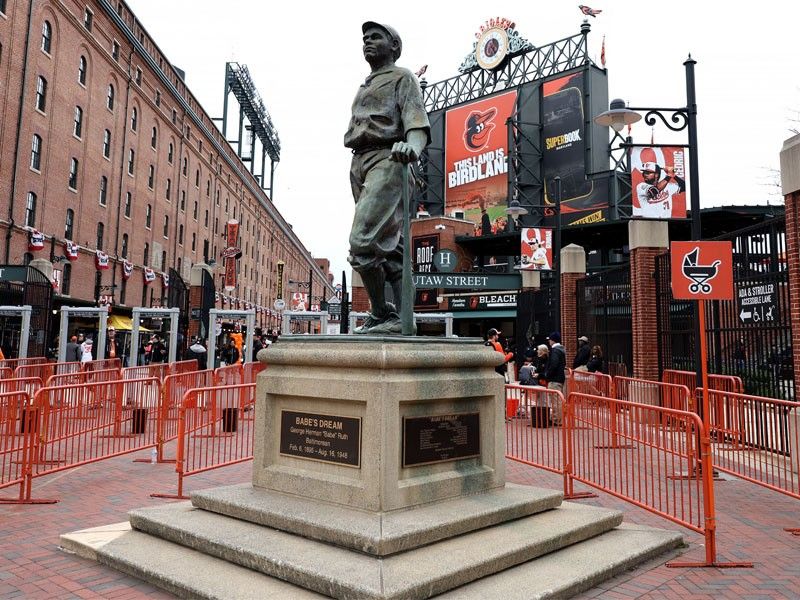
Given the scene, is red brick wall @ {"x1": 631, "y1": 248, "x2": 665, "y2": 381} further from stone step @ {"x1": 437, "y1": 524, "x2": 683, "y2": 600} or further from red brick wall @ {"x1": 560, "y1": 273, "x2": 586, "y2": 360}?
stone step @ {"x1": 437, "y1": 524, "x2": 683, "y2": 600}

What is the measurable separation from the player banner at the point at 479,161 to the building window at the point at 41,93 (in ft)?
87.1

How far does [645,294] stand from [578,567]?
1076 centimetres

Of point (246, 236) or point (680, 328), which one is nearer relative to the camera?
point (680, 328)

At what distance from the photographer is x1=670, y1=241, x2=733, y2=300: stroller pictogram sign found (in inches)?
304

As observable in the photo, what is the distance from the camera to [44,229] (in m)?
30.3

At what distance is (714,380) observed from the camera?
10.8 m

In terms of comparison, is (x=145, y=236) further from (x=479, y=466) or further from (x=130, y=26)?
(x=479, y=466)

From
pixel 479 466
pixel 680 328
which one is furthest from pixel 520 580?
pixel 680 328

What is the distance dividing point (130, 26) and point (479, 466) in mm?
43558

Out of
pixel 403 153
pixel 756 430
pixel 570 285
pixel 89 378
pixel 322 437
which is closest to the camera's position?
pixel 322 437

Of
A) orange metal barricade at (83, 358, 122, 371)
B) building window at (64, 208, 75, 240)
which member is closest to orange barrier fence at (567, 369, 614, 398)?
orange metal barricade at (83, 358, 122, 371)

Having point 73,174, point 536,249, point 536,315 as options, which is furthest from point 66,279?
point 536,249

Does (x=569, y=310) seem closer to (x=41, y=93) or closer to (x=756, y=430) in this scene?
(x=756, y=430)

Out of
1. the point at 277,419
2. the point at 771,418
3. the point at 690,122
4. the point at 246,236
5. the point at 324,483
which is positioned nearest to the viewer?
the point at 324,483
